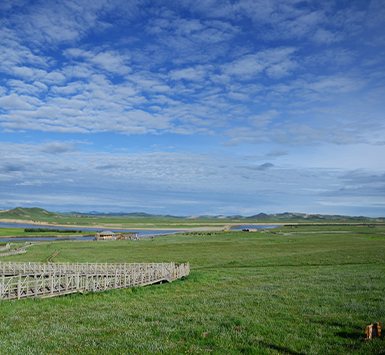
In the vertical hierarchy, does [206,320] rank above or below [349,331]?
below

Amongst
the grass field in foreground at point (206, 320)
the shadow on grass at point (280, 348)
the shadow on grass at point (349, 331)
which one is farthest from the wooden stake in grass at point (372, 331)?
the shadow on grass at point (280, 348)

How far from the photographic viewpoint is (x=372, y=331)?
37.1ft

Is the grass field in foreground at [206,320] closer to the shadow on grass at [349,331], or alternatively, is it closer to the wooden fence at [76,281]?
the shadow on grass at [349,331]

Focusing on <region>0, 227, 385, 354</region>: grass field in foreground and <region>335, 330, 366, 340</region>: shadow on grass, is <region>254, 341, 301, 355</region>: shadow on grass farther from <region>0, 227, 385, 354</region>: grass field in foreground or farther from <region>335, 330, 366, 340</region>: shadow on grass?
<region>335, 330, 366, 340</region>: shadow on grass

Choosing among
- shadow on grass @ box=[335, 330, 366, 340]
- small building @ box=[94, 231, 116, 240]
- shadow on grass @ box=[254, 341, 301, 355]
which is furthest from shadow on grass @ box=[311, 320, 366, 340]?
small building @ box=[94, 231, 116, 240]

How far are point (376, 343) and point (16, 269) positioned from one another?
41.2 m

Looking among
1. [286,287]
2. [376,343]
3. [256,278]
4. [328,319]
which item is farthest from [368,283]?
[376,343]

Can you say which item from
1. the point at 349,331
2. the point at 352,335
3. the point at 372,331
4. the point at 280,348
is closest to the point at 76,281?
the point at 280,348

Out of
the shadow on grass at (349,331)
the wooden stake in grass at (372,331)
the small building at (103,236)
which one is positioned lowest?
the small building at (103,236)

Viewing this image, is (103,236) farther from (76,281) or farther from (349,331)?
(349,331)

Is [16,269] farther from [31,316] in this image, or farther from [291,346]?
[291,346]

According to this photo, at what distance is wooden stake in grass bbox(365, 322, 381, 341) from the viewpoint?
11.1m

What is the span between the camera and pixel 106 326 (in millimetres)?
14539

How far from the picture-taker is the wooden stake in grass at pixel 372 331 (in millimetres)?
11109
